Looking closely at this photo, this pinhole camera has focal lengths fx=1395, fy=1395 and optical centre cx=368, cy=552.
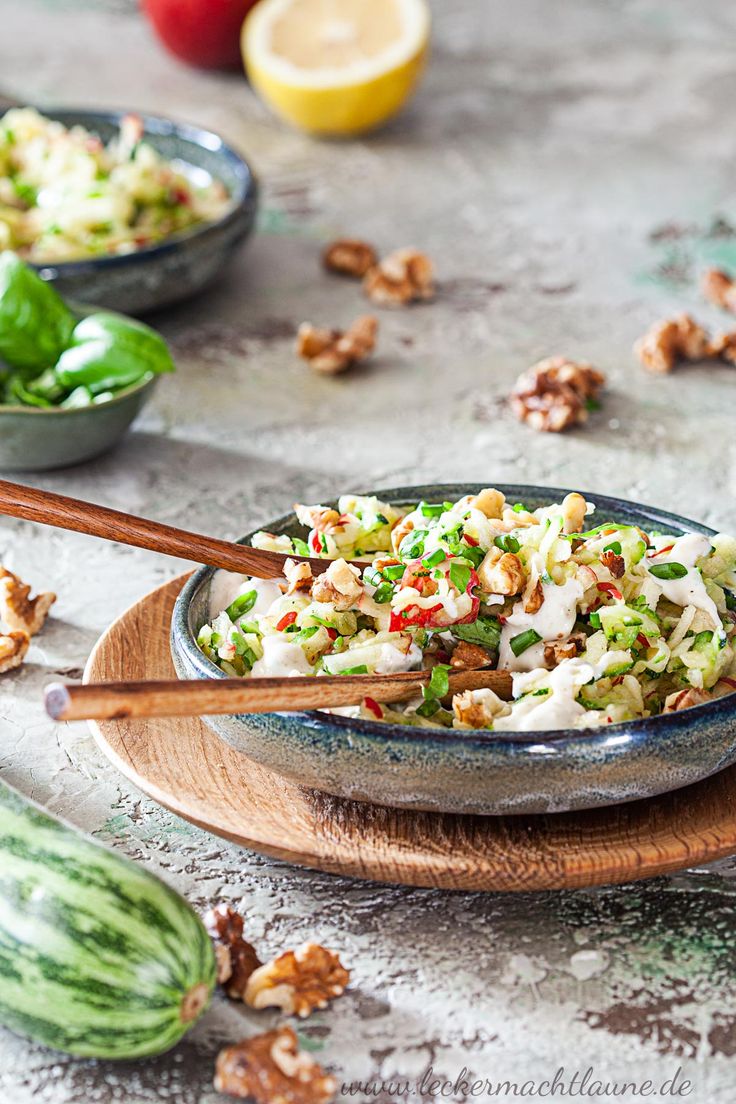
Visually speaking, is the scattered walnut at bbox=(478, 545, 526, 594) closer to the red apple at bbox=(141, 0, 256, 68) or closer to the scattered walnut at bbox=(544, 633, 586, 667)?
the scattered walnut at bbox=(544, 633, 586, 667)

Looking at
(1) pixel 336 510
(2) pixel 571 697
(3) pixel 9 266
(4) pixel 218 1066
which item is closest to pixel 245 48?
(3) pixel 9 266

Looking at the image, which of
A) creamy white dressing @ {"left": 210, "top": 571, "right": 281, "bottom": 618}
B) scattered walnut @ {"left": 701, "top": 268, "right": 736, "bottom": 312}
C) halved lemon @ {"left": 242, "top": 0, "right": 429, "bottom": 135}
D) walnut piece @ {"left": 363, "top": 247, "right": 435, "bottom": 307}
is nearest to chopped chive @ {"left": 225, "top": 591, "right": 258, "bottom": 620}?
creamy white dressing @ {"left": 210, "top": 571, "right": 281, "bottom": 618}

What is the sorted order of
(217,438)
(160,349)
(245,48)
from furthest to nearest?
(245,48) → (217,438) → (160,349)

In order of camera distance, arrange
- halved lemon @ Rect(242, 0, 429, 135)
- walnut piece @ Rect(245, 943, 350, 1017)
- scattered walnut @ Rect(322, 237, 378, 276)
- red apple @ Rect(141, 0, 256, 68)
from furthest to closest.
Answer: red apple @ Rect(141, 0, 256, 68)
halved lemon @ Rect(242, 0, 429, 135)
scattered walnut @ Rect(322, 237, 378, 276)
walnut piece @ Rect(245, 943, 350, 1017)

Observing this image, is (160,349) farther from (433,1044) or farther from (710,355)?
(433,1044)

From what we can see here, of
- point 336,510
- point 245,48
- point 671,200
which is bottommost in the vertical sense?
point 671,200

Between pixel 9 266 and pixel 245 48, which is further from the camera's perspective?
pixel 245 48

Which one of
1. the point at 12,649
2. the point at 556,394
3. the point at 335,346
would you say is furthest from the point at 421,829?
the point at 335,346

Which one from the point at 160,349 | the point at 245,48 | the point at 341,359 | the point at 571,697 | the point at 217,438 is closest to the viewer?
the point at 571,697
